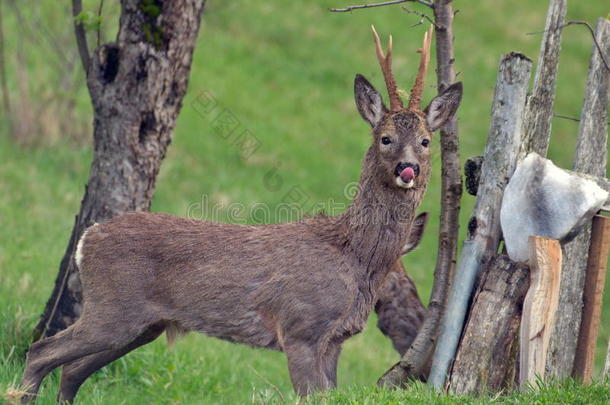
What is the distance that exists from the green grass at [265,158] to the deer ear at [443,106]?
1.45 metres

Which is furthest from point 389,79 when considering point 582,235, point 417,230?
point 582,235

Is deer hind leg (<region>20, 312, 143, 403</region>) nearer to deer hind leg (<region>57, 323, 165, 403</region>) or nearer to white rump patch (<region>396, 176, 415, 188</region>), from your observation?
deer hind leg (<region>57, 323, 165, 403</region>)

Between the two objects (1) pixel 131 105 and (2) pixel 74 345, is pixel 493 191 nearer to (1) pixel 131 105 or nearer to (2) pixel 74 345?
(1) pixel 131 105

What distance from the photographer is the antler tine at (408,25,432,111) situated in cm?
670

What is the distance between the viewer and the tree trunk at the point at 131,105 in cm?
761

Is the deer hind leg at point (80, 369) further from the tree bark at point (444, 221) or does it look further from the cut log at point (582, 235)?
the cut log at point (582, 235)

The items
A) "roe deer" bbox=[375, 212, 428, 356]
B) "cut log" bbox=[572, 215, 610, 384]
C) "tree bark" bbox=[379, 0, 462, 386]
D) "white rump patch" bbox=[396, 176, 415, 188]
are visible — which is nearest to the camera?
"white rump patch" bbox=[396, 176, 415, 188]

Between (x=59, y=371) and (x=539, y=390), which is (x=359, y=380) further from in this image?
(x=539, y=390)

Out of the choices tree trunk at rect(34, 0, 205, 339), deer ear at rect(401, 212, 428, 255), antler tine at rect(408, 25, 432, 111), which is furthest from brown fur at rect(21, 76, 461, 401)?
tree trunk at rect(34, 0, 205, 339)

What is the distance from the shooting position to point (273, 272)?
671 centimetres

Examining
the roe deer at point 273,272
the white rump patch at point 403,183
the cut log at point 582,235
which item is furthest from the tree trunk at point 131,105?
the cut log at point 582,235

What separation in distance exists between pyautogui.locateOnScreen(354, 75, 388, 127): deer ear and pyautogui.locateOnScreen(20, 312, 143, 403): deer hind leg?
224 centimetres

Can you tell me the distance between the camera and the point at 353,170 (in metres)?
16.5

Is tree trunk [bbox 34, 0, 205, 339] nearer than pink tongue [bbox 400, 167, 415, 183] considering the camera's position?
No
